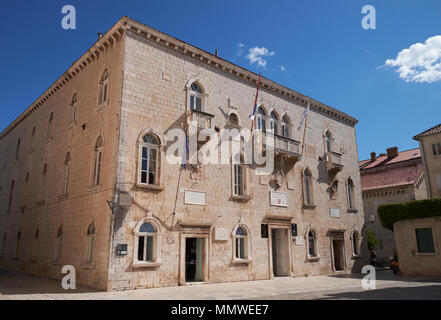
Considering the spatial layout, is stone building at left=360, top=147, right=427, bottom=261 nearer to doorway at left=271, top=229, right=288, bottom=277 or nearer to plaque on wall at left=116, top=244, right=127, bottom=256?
doorway at left=271, top=229, right=288, bottom=277

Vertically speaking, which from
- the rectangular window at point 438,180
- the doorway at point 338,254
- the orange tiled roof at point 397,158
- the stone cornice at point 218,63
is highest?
the stone cornice at point 218,63

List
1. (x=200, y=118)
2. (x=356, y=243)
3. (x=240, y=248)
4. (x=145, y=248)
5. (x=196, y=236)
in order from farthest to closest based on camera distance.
→ (x=356, y=243) → (x=240, y=248) → (x=200, y=118) → (x=196, y=236) → (x=145, y=248)

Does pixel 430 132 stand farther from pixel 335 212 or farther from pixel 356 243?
pixel 335 212

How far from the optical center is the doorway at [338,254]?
73.6 ft

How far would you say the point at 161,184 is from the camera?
46.6ft

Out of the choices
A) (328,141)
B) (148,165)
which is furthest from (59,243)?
(328,141)

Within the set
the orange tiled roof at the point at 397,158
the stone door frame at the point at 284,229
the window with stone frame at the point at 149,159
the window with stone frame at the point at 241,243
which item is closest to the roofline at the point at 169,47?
the window with stone frame at the point at 149,159

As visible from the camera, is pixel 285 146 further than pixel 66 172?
Yes

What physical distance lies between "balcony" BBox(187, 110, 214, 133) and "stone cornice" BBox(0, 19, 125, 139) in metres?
4.53

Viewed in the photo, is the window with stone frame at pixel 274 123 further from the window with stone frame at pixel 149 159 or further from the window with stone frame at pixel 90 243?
the window with stone frame at pixel 90 243

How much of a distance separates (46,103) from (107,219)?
12936mm

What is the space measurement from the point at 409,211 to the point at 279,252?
27.8 feet

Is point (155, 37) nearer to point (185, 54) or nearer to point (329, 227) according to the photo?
point (185, 54)

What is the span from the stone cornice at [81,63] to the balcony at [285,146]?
912 cm
